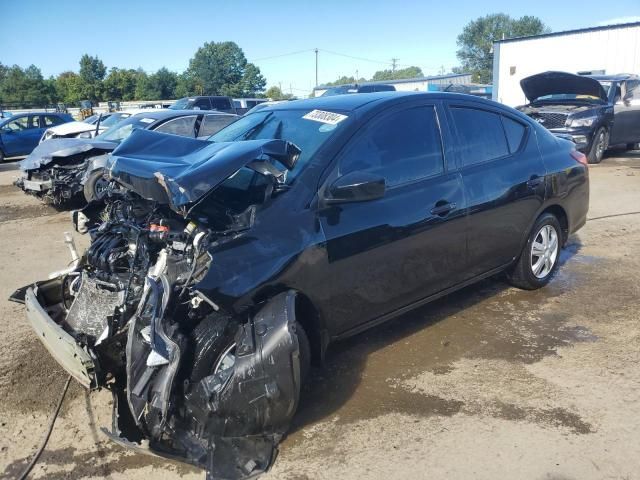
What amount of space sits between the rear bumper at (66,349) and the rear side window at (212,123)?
23.7 ft

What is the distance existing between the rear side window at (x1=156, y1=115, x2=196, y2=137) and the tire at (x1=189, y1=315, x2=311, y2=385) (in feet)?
24.7

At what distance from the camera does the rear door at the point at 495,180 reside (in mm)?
3951

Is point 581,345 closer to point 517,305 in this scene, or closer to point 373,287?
point 517,305

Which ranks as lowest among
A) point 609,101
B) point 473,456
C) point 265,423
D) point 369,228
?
point 473,456

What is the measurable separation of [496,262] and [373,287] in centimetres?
149

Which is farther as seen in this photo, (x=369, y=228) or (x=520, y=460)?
(x=369, y=228)

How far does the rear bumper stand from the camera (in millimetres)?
2680

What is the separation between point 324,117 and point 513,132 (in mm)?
1852

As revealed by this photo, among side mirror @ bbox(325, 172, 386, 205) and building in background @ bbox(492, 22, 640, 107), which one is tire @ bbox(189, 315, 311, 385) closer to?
side mirror @ bbox(325, 172, 386, 205)

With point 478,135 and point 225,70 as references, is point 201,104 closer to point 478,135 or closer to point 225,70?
point 478,135

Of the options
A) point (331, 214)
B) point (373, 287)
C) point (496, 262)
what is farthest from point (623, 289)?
point (331, 214)

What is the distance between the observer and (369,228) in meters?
3.26

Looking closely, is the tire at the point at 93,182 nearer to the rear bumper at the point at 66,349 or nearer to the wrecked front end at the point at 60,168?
the wrecked front end at the point at 60,168

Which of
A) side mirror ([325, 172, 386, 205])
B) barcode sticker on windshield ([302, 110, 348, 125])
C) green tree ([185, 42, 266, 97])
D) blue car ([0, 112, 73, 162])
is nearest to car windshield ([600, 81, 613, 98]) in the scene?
barcode sticker on windshield ([302, 110, 348, 125])
